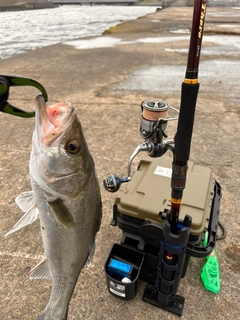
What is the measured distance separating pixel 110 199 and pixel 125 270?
4.71ft

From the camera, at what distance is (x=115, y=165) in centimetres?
421

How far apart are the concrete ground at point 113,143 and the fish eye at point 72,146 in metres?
1.51

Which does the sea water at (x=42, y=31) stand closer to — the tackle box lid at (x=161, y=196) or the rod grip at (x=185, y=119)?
the tackle box lid at (x=161, y=196)

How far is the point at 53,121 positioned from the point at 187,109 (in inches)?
31.1

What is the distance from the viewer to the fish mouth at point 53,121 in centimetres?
147

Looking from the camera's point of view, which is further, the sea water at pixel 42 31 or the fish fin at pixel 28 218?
the sea water at pixel 42 31

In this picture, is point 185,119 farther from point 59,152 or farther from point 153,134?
point 59,152

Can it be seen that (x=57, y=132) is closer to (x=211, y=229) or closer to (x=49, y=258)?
(x=49, y=258)

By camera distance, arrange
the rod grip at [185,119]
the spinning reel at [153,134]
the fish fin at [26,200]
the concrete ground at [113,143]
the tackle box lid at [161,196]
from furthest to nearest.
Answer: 1. the concrete ground at [113,143]
2. the spinning reel at [153,134]
3. the tackle box lid at [161,196]
4. the fish fin at [26,200]
5. the rod grip at [185,119]

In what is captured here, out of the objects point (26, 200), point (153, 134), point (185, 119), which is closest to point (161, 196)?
point (153, 134)

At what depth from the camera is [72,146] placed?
1529 mm

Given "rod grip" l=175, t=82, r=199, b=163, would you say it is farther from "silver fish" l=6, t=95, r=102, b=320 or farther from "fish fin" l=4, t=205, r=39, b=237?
"fish fin" l=4, t=205, r=39, b=237

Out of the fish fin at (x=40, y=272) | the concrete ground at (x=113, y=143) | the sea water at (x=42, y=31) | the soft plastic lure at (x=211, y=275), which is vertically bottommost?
the sea water at (x=42, y=31)

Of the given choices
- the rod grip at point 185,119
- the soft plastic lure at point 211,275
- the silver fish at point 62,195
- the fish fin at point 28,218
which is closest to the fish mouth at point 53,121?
the silver fish at point 62,195
